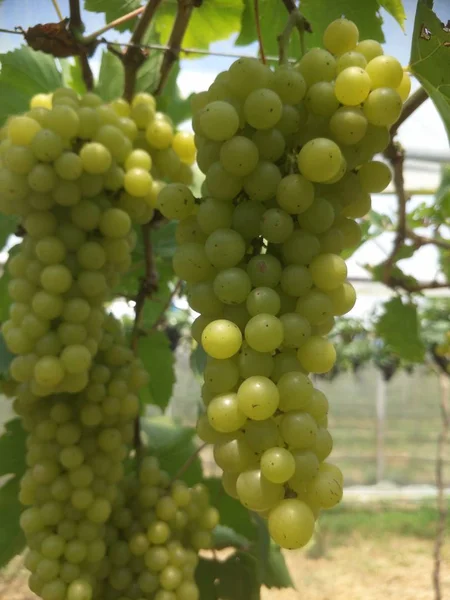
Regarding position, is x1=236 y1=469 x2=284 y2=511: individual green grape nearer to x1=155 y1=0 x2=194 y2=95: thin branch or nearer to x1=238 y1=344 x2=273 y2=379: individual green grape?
x1=238 y1=344 x2=273 y2=379: individual green grape

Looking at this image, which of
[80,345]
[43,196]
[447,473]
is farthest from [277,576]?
[447,473]

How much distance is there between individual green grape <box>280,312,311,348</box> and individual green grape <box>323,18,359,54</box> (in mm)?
195

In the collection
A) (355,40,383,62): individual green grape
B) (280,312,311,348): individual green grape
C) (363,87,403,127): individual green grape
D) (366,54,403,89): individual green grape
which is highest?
(355,40,383,62): individual green grape

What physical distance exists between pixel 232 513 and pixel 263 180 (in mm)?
576

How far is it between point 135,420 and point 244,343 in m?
0.41

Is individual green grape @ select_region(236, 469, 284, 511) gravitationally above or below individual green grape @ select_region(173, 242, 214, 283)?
below

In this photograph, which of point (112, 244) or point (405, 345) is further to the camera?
point (405, 345)

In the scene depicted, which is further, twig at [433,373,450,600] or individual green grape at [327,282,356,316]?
twig at [433,373,450,600]

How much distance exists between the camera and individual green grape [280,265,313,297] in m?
0.35

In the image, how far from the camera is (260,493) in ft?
1.02

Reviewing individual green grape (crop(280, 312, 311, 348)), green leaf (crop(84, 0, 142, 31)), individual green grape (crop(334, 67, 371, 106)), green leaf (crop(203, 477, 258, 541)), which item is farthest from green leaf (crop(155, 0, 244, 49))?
green leaf (crop(203, 477, 258, 541))

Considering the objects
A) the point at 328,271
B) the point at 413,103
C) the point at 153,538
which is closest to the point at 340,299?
the point at 328,271

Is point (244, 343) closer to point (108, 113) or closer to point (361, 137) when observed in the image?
point (361, 137)

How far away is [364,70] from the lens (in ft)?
1.19
